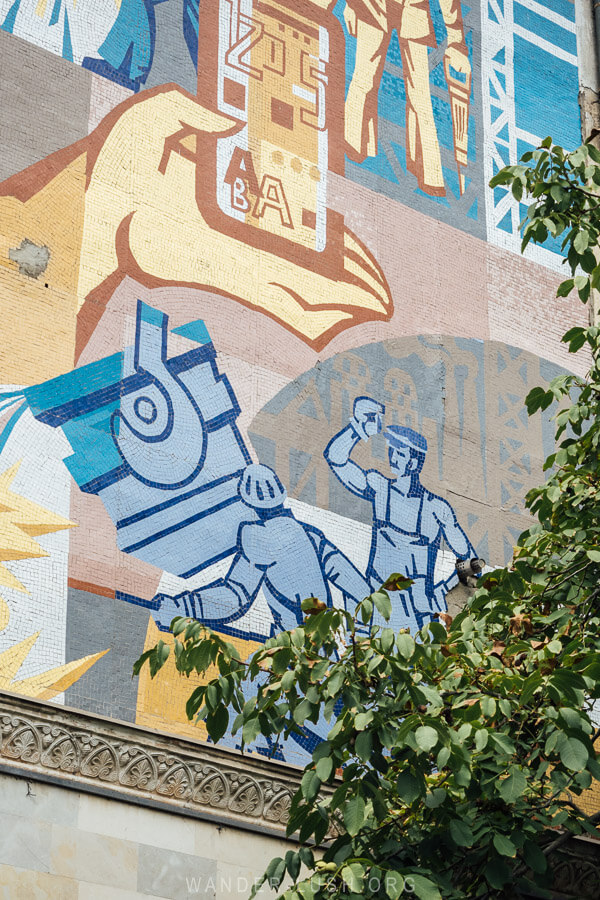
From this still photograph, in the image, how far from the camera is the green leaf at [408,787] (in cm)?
629

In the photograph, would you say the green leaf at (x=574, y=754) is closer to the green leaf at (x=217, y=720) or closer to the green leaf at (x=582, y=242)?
the green leaf at (x=217, y=720)

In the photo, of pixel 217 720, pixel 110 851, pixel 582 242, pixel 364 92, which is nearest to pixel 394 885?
pixel 217 720

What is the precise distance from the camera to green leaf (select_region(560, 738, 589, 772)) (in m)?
6.25

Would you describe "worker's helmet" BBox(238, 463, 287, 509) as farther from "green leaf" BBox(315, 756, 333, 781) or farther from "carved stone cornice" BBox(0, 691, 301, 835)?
"green leaf" BBox(315, 756, 333, 781)

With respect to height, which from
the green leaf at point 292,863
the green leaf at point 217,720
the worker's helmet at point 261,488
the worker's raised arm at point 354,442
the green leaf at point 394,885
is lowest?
the green leaf at point 394,885

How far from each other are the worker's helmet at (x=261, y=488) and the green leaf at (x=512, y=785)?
365cm

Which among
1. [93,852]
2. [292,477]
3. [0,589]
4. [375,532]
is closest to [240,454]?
[292,477]

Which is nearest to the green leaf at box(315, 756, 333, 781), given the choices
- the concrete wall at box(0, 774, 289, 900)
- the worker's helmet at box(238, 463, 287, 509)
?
the concrete wall at box(0, 774, 289, 900)

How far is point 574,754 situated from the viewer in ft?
20.6

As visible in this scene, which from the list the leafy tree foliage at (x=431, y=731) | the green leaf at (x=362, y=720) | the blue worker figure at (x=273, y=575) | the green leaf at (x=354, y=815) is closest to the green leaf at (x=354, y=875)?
the leafy tree foliage at (x=431, y=731)

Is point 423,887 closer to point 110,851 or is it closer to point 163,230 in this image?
point 110,851

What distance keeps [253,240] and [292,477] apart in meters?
1.66

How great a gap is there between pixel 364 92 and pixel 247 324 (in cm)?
243

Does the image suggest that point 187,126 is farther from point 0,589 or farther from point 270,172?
point 0,589
